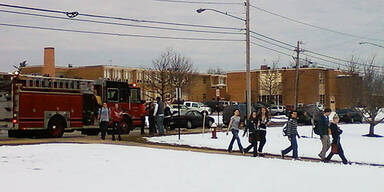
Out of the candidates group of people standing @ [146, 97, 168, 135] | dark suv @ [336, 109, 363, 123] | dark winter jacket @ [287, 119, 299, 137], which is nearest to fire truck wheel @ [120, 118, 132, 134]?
group of people standing @ [146, 97, 168, 135]

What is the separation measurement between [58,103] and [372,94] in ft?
73.5

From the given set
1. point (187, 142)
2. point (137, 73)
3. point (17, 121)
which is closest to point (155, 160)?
point (187, 142)

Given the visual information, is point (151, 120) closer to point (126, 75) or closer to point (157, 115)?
point (157, 115)

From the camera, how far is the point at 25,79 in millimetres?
23453

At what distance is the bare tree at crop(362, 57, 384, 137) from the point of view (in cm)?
3503

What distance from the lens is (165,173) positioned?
1267 cm

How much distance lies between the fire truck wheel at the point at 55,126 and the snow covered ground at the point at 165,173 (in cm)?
749

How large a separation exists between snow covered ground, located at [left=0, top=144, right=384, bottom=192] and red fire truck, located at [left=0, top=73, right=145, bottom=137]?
6304mm

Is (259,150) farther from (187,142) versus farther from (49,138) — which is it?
(49,138)

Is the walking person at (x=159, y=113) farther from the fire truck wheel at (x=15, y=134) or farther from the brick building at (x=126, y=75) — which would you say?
the brick building at (x=126, y=75)

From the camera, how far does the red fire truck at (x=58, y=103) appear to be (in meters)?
22.9

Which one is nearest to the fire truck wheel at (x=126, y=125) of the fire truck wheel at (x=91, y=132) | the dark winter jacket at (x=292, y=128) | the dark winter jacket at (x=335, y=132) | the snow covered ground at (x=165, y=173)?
the fire truck wheel at (x=91, y=132)

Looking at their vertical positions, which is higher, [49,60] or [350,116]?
[49,60]

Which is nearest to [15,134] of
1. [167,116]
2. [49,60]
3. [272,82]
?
[167,116]
